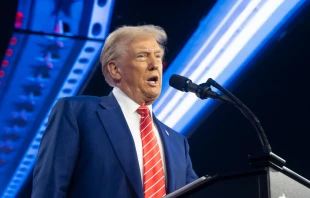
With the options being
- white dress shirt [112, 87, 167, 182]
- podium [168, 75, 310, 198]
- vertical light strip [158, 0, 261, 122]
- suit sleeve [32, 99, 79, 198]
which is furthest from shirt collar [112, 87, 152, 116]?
vertical light strip [158, 0, 261, 122]

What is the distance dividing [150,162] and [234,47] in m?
1.41

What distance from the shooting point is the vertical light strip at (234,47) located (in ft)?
10.1

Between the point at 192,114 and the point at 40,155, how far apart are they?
1673mm

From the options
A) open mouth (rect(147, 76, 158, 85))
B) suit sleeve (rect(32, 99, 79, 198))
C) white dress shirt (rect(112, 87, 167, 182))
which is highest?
open mouth (rect(147, 76, 158, 85))

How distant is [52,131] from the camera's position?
6.36 feet

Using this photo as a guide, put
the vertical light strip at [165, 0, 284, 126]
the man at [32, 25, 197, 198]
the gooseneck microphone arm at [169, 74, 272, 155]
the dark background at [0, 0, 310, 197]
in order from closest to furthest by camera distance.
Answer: the gooseneck microphone arm at [169, 74, 272, 155]
the man at [32, 25, 197, 198]
the vertical light strip at [165, 0, 284, 126]
the dark background at [0, 0, 310, 197]

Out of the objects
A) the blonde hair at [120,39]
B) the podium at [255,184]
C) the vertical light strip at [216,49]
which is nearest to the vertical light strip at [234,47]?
the vertical light strip at [216,49]

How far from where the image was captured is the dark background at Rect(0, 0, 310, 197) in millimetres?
3320

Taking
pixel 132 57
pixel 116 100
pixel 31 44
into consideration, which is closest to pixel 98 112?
pixel 116 100

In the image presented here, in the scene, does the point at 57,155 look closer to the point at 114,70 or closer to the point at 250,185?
the point at 114,70

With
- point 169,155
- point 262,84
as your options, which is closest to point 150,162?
point 169,155

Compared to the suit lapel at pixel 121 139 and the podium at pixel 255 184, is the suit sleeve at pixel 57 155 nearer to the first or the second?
the suit lapel at pixel 121 139

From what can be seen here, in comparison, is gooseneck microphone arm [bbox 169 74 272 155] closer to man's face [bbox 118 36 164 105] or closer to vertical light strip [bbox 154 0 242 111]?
man's face [bbox 118 36 164 105]

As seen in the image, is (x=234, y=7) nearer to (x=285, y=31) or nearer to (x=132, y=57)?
(x=285, y=31)
